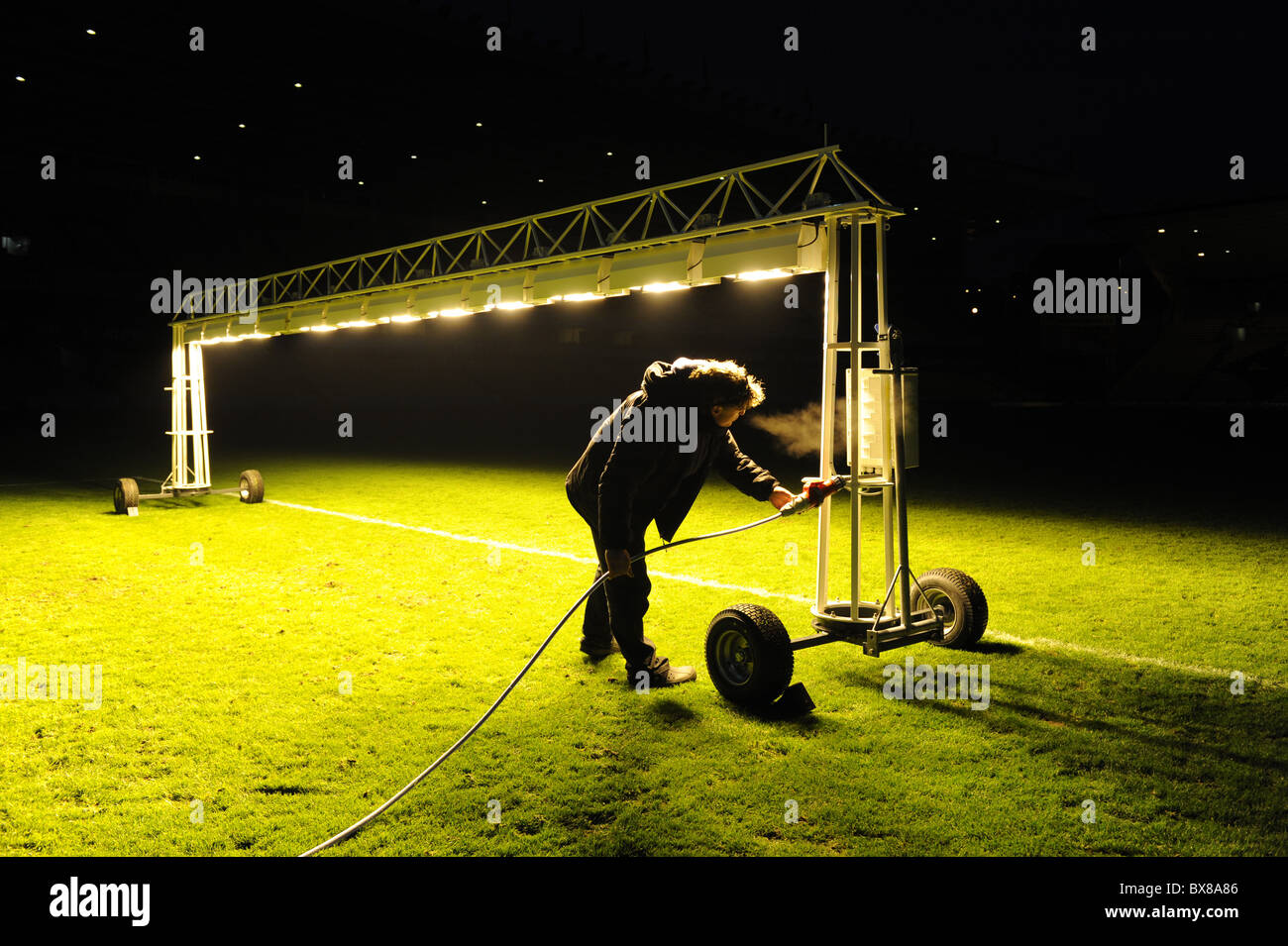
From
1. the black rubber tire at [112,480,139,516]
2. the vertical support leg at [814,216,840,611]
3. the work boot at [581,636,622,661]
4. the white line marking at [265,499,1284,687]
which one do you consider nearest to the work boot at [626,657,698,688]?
the work boot at [581,636,622,661]

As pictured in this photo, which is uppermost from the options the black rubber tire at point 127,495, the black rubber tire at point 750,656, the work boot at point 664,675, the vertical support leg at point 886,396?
the vertical support leg at point 886,396

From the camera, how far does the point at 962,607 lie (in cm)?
629

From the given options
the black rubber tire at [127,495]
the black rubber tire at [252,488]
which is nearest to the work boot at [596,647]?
the black rubber tire at [127,495]

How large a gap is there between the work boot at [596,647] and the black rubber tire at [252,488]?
10.3 meters

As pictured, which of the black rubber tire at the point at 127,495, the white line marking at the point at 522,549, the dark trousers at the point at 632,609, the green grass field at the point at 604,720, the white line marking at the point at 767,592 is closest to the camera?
the green grass field at the point at 604,720

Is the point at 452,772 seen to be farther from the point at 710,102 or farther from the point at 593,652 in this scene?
the point at 710,102

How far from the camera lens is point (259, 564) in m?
9.98

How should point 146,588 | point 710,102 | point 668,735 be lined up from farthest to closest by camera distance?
point 710,102
point 146,588
point 668,735

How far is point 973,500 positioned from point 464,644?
33.8 feet

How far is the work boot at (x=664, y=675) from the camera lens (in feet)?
19.1

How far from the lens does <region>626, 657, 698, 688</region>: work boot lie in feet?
19.1

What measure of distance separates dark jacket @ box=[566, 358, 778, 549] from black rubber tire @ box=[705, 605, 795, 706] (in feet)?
2.46

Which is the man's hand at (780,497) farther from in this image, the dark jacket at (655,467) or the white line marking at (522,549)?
the white line marking at (522,549)
